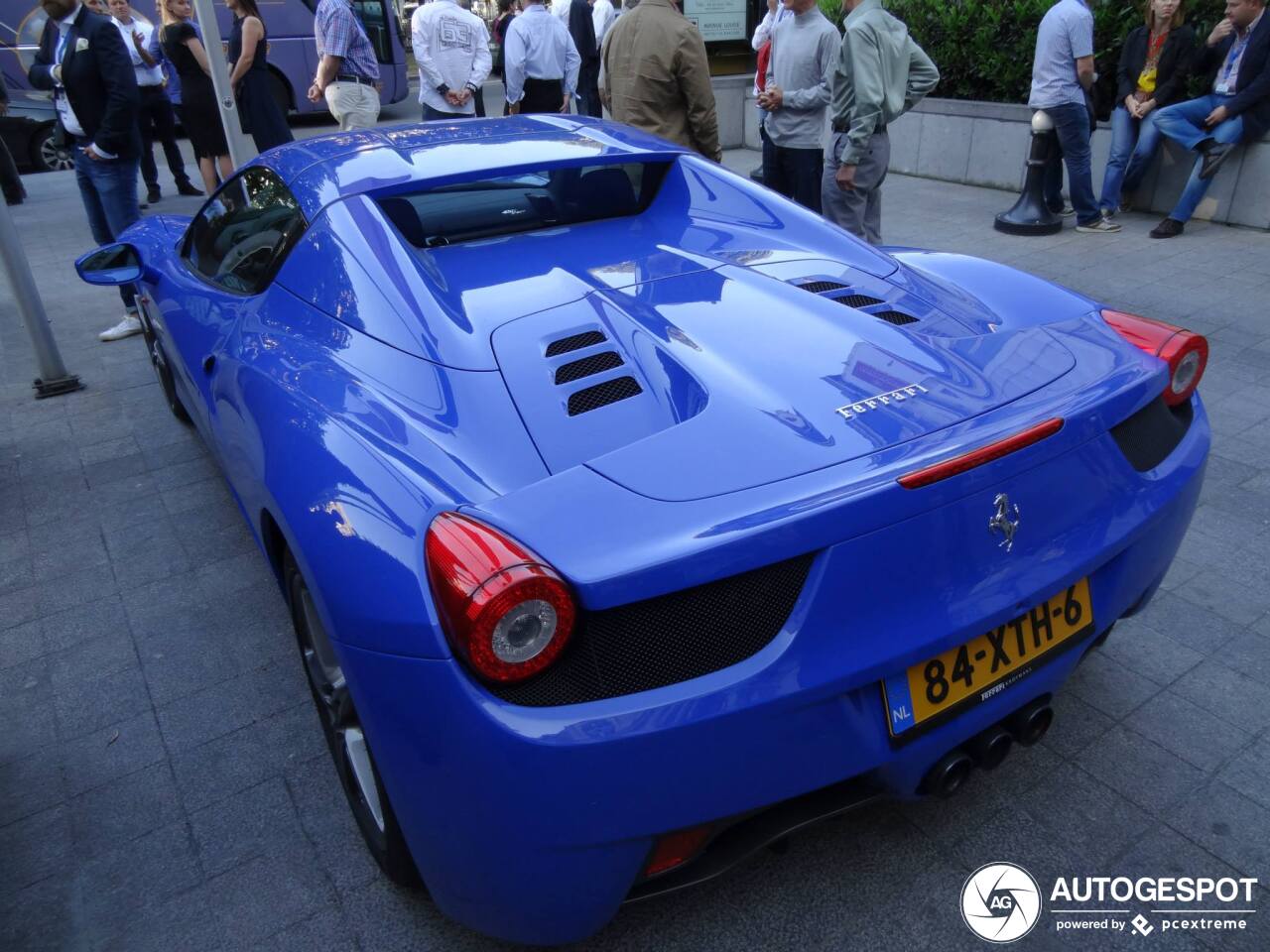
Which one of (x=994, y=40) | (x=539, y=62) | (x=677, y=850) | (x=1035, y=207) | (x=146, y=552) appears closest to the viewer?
(x=677, y=850)

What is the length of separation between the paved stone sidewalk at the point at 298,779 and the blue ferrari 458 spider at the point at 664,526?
252mm

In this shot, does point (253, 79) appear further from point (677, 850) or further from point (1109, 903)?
point (1109, 903)

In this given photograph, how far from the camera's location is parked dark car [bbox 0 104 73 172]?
11664 mm

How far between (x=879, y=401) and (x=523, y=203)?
5.07 feet

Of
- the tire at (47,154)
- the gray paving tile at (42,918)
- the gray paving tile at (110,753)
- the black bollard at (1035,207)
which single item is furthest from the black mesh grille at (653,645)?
the tire at (47,154)

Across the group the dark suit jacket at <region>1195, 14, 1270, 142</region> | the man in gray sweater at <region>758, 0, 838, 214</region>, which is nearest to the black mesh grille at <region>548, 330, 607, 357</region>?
the man in gray sweater at <region>758, 0, 838, 214</region>

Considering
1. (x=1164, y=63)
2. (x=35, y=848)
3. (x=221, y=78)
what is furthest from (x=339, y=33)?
(x=35, y=848)

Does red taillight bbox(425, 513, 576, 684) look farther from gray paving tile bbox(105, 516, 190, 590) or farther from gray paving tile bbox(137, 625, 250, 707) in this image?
gray paving tile bbox(105, 516, 190, 590)

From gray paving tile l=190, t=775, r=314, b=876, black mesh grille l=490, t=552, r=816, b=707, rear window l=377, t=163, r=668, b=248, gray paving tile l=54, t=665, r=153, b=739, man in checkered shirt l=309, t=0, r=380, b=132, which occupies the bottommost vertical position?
gray paving tile l=54, t=665, r=153, b=739

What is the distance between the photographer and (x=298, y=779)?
235 centimetres

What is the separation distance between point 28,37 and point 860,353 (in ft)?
52.2

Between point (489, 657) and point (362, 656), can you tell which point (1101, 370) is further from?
point (362, 656)

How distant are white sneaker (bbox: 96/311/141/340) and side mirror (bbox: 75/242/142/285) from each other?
91.0 inches

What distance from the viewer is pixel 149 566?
3342mm
